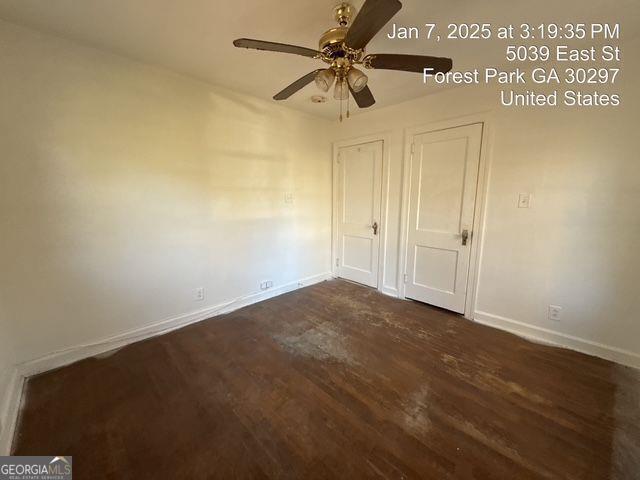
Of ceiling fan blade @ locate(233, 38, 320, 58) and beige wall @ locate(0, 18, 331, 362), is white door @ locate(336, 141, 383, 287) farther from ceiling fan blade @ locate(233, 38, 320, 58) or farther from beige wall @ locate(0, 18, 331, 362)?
ceiling fan blade @ locate(233, 38, 320, 58)

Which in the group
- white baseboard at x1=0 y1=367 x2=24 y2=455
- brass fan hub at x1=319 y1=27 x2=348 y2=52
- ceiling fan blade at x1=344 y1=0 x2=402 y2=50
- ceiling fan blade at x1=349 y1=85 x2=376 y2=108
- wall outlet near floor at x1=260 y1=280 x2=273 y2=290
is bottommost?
white baseboard at x1=0 y1=367 x2=24 y2=455

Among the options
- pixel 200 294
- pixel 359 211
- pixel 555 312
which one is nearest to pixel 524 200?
pixel 555 312

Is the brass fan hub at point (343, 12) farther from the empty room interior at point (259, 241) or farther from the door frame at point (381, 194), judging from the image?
A: the door frame at point (381, 194)

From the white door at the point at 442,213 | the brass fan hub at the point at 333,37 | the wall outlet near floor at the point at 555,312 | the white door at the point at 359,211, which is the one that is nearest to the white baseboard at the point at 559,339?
the wall outlet near floor at the point at 555,312

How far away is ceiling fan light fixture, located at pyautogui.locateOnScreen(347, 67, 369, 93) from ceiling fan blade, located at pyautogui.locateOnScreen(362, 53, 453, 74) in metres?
0.06

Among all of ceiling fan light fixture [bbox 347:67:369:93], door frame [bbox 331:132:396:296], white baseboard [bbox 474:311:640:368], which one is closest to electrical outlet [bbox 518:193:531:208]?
white baseboard [bbox 474:311:640:368]

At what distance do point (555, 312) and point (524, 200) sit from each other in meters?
0.99

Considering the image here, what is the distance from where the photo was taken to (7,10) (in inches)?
57.4

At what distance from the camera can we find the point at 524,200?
2.21 meters

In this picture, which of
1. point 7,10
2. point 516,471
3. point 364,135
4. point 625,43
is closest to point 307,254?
point 364,135

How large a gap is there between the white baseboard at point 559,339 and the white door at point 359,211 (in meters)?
1.35

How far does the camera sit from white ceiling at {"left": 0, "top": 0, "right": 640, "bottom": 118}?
1.42 meters

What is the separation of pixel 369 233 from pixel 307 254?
91 centimetres

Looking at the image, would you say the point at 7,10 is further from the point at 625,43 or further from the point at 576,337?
the point at 576,337
